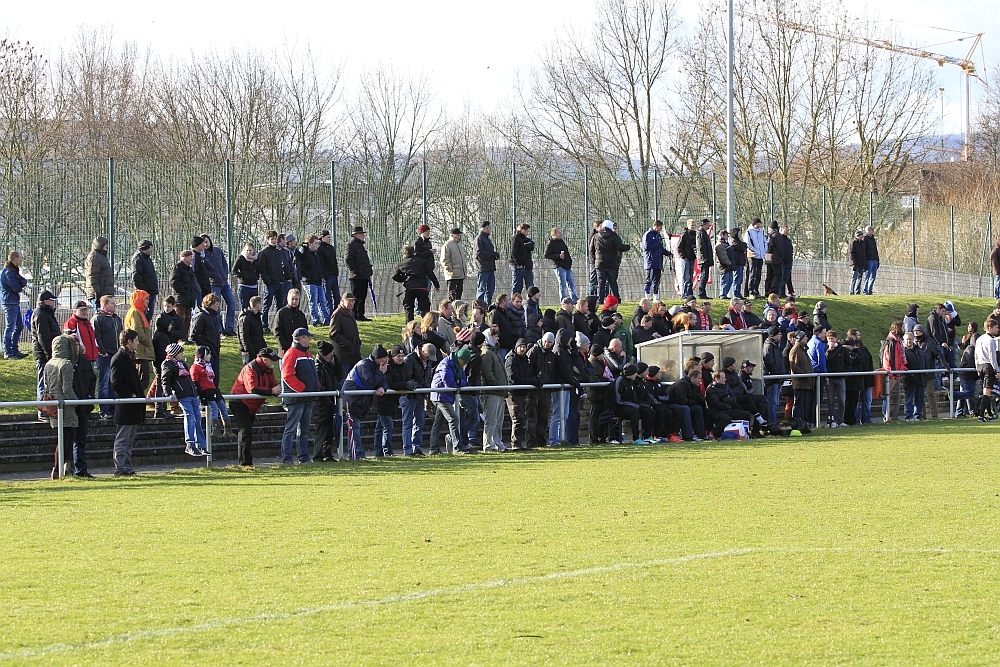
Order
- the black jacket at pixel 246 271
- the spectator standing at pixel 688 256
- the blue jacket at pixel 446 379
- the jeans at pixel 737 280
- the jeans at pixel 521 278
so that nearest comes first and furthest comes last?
the blue jacket at pixel 446 379 → the black jacket at pixel 246 271 → the jeans at pixel 521 278 → the spectator standing at pixel 688 256 → the jeans at pixel 737 280

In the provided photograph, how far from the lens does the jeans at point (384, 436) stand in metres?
19.5

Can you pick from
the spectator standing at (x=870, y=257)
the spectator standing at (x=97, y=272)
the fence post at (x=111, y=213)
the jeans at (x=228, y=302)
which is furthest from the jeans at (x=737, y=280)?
the spectator standing at (x=97, y=272)

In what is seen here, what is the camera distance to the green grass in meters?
7.15

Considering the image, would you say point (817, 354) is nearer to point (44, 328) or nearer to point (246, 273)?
point (246, 273)

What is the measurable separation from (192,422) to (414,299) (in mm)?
8845

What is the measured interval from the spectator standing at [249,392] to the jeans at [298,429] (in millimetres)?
490

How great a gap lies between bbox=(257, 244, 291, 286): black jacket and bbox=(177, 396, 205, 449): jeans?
7.23 metres

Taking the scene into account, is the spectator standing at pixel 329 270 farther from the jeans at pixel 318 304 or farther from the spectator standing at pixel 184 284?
the spectator standing at pixel 184 284

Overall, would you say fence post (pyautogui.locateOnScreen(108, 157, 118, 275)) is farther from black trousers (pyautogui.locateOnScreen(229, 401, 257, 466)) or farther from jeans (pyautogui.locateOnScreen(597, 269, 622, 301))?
jeans (pyautogui.locateOnScreen(597, 269, 622, 301))

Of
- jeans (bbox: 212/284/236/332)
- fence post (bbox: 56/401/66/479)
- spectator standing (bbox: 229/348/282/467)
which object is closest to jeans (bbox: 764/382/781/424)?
jeans (bbox: 212/284/236/332)

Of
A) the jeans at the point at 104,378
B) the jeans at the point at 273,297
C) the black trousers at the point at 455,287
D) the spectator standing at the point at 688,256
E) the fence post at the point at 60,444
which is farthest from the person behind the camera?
the spectator standing at the point at 688,256

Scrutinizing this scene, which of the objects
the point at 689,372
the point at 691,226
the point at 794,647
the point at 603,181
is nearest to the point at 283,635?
the point at 794,647

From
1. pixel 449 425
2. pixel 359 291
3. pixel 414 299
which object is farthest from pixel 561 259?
pixel 449 425

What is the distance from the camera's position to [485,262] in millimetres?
28125
